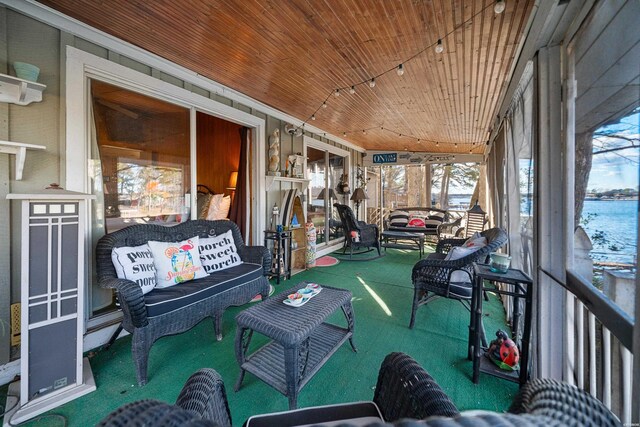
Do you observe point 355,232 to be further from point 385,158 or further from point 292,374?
point 292,374

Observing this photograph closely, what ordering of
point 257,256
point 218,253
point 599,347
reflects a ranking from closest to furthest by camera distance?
point 599,347
point 218,253
point 257,256

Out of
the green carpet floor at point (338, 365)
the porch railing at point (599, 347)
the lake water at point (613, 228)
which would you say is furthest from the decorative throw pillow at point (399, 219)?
the lake water at point (613, 228)

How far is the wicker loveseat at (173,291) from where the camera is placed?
1.79 m

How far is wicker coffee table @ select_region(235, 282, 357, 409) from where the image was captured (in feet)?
4.93

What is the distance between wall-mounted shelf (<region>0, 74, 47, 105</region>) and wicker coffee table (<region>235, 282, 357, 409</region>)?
2.17 metres

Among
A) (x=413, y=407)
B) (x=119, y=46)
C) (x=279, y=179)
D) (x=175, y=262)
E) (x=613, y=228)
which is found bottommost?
(x=413, y=407)

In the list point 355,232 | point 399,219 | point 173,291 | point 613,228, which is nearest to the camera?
point 613,228

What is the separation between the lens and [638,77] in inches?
34.9

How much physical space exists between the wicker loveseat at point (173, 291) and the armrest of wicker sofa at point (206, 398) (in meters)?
1.08

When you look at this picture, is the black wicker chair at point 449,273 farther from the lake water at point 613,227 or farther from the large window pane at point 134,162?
the large window pane at point 134,162

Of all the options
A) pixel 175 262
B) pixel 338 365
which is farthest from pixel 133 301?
pixel 338 365

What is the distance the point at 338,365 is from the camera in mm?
1984

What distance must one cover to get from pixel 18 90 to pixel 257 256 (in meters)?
2.27

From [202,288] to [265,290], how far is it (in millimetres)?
816
